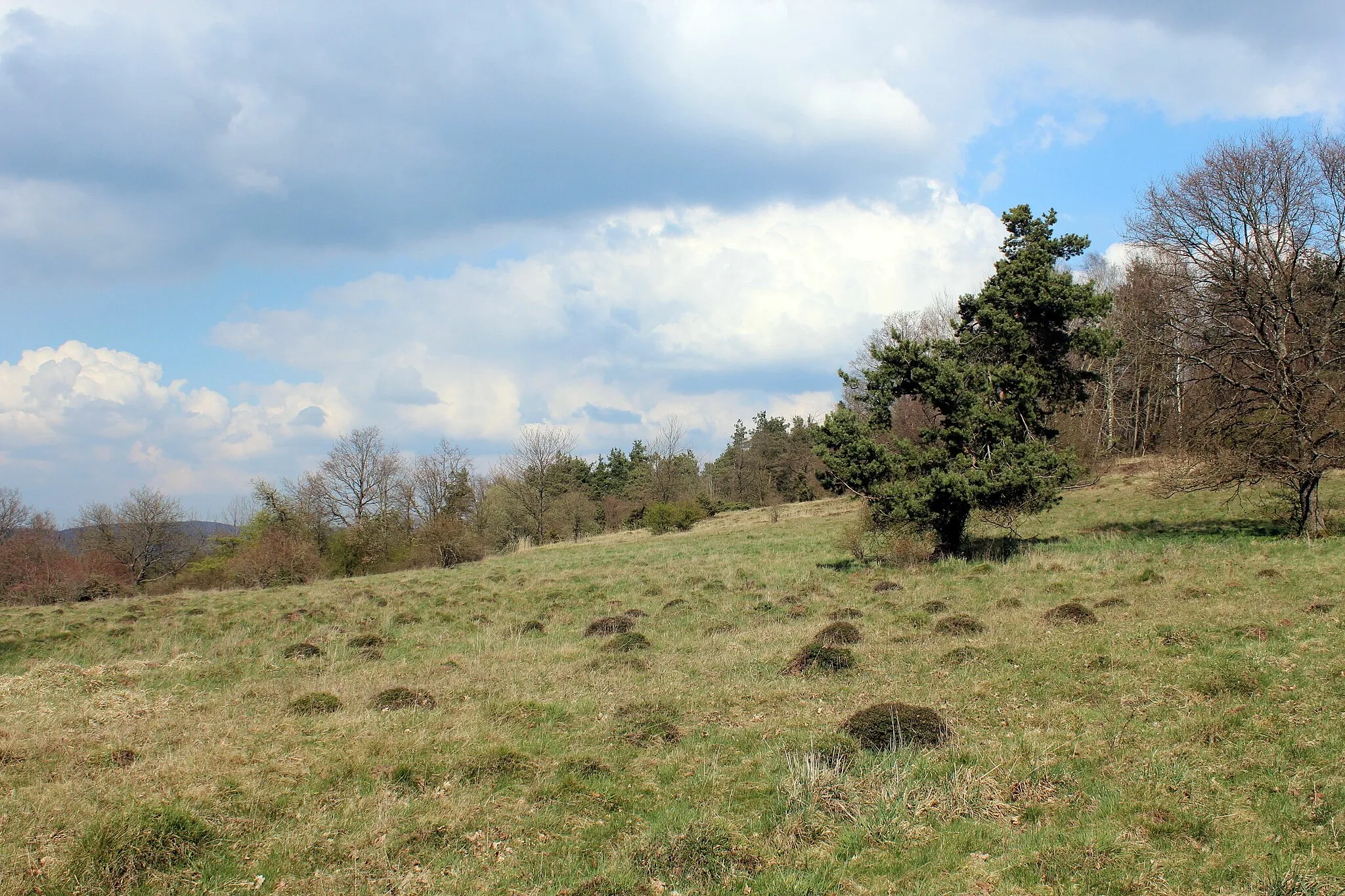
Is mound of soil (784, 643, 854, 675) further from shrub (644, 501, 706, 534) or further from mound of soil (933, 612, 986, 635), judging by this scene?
shrub (644, 501, 706, 534)

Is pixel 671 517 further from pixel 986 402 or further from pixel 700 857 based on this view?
pixel 700 857

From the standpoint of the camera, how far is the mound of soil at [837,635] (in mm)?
12680

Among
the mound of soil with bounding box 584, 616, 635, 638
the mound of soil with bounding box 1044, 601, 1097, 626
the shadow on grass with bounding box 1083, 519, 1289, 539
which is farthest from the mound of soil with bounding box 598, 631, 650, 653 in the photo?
the shadow on grass with bounding box 1083, 519, 1289, 539

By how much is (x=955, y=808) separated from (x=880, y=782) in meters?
0.67

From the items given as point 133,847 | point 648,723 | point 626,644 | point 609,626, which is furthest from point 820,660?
point 133,847

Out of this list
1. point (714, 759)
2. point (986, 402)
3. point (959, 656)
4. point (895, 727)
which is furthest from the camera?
point (986, 402)

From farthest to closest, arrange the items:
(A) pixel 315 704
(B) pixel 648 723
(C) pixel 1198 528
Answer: (C) pixel 1198 528
(A) pixel 315 704
(B) pixel 648 723

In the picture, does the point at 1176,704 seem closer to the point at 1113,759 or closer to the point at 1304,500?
the point at 1113,759

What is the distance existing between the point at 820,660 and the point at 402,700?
19.3ft

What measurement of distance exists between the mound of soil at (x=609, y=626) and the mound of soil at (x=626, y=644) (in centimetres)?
124

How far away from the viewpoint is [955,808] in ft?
21.0

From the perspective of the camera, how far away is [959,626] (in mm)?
12922

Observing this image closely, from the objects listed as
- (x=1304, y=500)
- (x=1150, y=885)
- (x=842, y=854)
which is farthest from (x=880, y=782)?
(x=1304, y=500)

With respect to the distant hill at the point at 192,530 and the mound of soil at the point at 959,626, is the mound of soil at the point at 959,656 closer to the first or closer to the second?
the mound of soil at the point at 959,626
